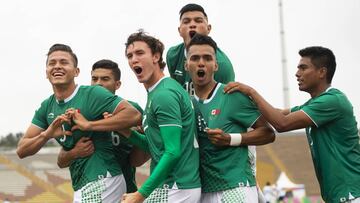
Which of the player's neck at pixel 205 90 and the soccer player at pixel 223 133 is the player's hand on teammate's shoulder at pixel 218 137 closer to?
the soccer player at pixel 223 133

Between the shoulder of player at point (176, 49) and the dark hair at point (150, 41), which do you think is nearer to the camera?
the dark hair at point (150, 41)

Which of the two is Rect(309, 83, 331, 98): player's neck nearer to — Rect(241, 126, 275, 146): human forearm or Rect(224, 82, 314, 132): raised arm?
Rect(224, 82, 314, 132): raised arm

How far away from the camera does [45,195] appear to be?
134ft

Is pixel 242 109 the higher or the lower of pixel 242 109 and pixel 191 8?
the lower

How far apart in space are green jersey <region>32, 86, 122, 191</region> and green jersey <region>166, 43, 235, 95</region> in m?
0.85

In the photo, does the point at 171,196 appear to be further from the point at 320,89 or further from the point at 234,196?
the point at 320,89

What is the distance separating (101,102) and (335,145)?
2.51 metres

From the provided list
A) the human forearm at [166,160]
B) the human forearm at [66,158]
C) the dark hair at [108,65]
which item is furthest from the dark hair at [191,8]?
the human forearm at [166,160]

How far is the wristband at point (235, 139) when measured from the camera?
6238mm

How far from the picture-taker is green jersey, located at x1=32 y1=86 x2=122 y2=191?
7.12 m

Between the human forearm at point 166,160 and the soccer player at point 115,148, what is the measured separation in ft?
5.27

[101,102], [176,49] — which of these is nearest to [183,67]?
[176,49]

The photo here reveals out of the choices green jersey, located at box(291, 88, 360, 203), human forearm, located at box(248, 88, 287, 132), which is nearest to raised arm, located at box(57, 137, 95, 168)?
human forearm, located at box(248, 88, 287, 132)

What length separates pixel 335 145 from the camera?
6.71 meters
